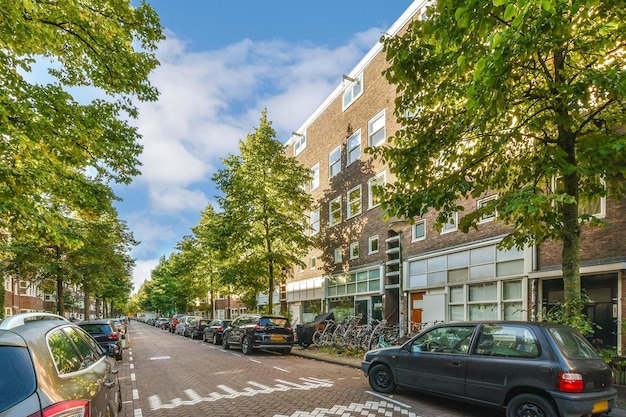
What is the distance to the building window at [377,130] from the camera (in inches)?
824

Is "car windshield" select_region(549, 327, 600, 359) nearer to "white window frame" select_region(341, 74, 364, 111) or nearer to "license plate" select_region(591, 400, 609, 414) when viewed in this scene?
"license plate" select_region(591, 400, 609, 414)

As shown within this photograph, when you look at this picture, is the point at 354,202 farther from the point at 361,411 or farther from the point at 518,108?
the point at 361,411

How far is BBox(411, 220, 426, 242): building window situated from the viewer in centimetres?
1791

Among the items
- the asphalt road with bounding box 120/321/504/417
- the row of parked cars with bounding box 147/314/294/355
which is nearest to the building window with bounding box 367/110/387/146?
the row of parked cars with bounding box 147/314/294/355

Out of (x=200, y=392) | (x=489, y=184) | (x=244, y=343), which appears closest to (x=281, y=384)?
(x=200, y=392)

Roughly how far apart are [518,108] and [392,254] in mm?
12245

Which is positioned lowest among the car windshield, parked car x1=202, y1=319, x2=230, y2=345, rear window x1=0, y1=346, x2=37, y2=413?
A: parked car x1=202, y1=319, x2=230, y2=345

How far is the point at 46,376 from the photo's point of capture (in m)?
2.96

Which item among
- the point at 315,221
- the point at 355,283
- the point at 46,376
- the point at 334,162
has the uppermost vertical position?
the point at 334,162

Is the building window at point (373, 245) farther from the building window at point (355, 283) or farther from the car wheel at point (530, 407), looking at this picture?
the car wheel at point (530, 407)

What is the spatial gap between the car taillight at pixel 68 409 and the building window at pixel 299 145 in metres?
29.2

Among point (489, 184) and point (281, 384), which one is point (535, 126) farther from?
point (281, 384)

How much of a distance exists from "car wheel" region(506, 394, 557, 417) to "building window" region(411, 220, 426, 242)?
38.7 feet

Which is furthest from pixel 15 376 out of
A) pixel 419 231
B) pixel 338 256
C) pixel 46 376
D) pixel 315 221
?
pixel 315 221
